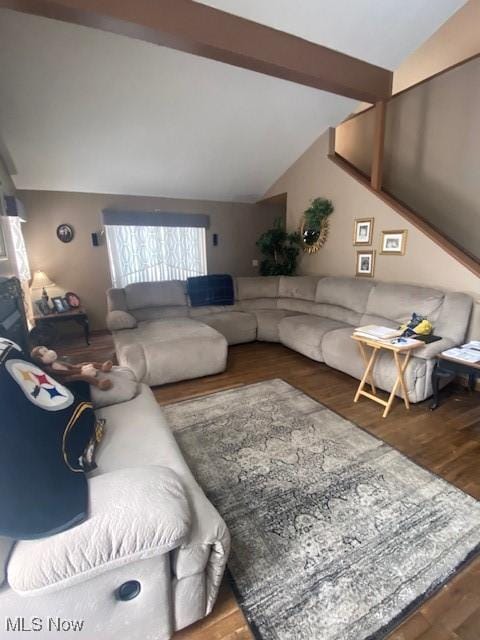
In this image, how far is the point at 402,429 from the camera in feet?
7.38

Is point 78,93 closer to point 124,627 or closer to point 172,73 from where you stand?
point 172,73

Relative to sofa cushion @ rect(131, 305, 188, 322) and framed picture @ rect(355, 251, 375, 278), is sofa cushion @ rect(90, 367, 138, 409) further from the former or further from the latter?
framed picture @ rect(355, 251, 375, 278)

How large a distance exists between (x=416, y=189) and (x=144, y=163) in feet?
12.4

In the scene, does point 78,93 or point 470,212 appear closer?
point 78,93

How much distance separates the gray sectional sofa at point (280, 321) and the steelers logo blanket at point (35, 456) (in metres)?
1.72

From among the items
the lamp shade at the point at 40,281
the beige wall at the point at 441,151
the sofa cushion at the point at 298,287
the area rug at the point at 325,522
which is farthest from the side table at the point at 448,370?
the lamp shade at the point at 40,281

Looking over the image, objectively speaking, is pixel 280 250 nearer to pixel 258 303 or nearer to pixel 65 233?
pixel 258 303

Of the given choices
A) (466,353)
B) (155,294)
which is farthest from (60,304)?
(466,353)

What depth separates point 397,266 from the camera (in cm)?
358

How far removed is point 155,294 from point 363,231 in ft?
9.63

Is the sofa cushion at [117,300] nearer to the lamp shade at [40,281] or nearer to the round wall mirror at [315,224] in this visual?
the lamp shade at [40,281]

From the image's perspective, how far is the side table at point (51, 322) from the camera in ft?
13.7

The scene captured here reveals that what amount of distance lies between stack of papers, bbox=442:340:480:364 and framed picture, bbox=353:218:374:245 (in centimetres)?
185

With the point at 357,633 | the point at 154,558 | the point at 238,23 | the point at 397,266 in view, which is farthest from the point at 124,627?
the point at 397,266
